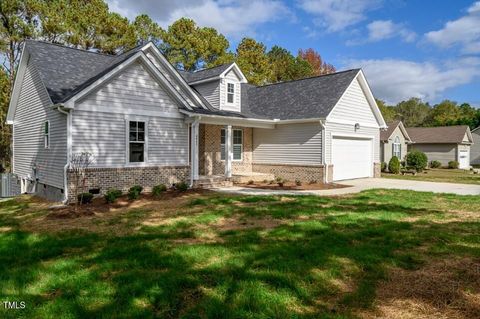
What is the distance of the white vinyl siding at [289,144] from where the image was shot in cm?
1827

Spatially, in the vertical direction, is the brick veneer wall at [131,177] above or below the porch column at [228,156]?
below

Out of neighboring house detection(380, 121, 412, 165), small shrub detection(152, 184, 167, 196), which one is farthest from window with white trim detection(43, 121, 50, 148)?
neighboring house detection(380, 121, 412, 165)

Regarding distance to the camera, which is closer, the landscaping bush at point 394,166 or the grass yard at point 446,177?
the grass yard at point 446,177

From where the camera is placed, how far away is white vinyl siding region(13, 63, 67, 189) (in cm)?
1257

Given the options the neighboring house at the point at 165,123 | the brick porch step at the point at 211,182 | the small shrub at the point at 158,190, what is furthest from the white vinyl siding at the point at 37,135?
the brick porch step at the point at 211,182

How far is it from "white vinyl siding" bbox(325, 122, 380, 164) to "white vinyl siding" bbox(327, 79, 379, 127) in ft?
1.11

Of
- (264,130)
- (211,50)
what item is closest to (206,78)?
(264,130)

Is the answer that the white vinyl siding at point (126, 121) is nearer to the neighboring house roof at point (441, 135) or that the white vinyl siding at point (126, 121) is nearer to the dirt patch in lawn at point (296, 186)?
the dirt patch in lawn at point (296, 186)

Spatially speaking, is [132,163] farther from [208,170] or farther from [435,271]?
[435,271]

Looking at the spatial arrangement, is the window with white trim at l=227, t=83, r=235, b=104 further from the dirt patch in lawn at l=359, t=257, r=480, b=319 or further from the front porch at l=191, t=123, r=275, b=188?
the dirt patch in lawn at l=359, t=257, r=480, b=319

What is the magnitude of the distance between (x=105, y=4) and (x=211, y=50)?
1280 cm

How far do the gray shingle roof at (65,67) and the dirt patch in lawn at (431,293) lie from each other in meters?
11.2

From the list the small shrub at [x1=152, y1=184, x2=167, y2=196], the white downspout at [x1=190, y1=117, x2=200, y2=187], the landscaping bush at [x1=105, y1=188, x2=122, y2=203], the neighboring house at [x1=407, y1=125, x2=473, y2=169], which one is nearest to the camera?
the landscaping bush at [x1=105, y1=188, x2=122, y2=203]

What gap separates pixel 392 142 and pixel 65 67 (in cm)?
2827
